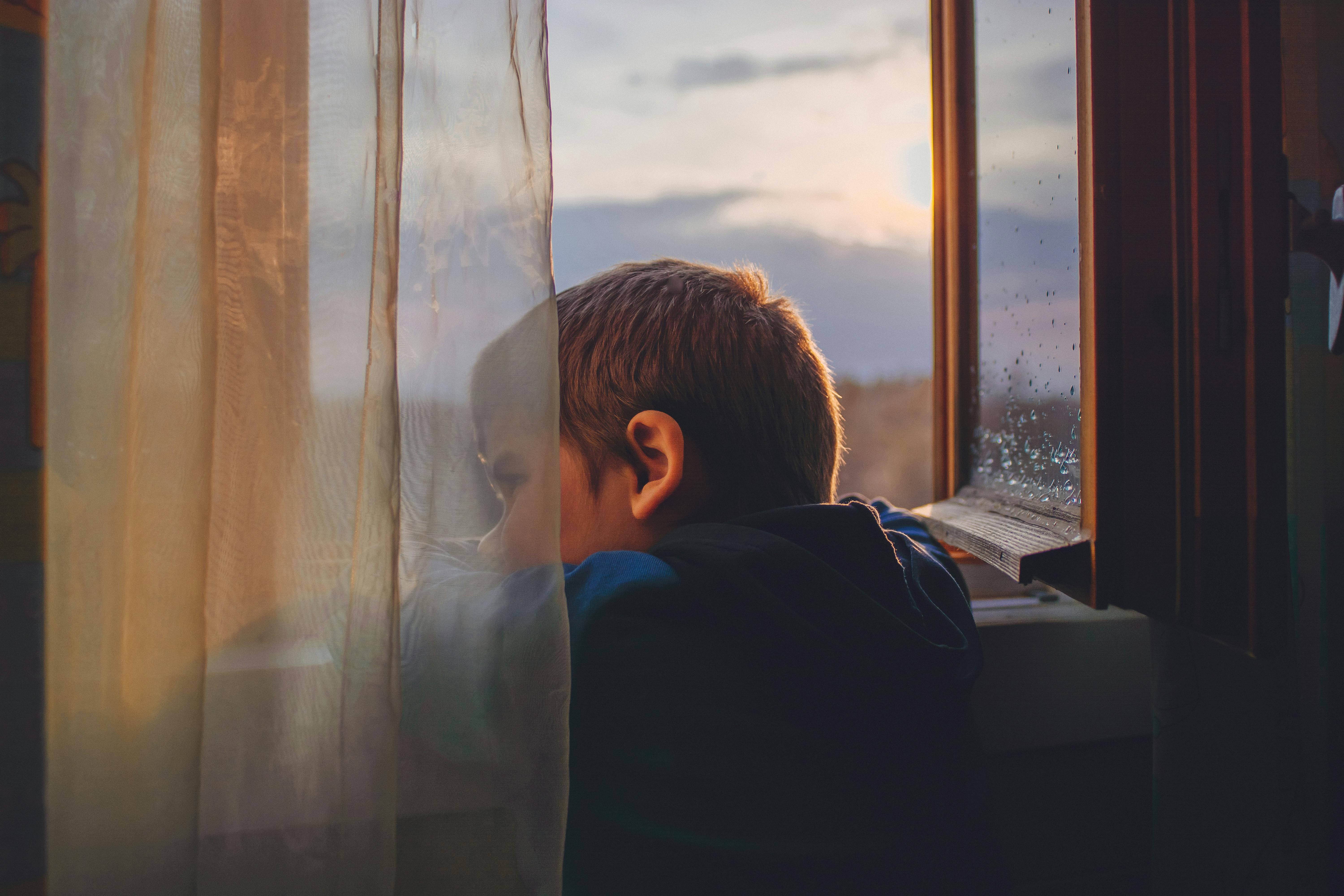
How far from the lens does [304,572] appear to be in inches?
17.8

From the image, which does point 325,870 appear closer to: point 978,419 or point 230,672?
point 230,672

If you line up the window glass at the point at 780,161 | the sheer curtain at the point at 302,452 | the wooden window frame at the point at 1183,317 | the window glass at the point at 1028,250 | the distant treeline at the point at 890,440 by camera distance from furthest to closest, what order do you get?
1. the distant treeline at the point at 890,440
2. the window glass at the point at 780,161
3. the window glass at the point at 1028,250
4. the wooden window frame at the point at 1183,317
5. the sheer curtain at the point at 302,452

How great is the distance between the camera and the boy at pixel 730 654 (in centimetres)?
50

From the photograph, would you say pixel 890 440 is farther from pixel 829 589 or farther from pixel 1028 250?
pixel 829 589

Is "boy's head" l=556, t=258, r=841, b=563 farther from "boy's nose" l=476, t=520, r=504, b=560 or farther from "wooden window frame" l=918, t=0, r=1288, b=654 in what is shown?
"wooden window frame" l=918, t=0, r=1288, b=654

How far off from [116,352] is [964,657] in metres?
0.63

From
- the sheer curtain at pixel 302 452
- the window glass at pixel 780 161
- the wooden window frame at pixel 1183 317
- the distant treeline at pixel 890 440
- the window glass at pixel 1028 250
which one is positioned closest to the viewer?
the sheer curtain at pixel 302 452

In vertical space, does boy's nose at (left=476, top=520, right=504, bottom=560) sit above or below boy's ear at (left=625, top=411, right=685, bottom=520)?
below

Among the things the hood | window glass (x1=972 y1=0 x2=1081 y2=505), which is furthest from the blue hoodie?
window glass (x1=972 y1=0 x2=1081 y2=505)

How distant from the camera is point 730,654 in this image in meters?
0.51

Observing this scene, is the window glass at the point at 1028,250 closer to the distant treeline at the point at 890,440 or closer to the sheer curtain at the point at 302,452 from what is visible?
the distant treeline at the point at 890,440

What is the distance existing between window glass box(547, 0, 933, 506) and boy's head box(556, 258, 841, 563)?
25 centimetres

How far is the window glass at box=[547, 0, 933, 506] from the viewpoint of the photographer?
945 mm

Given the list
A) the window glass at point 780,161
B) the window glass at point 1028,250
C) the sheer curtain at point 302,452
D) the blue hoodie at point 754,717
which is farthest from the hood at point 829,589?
the window glass at point 780,161
